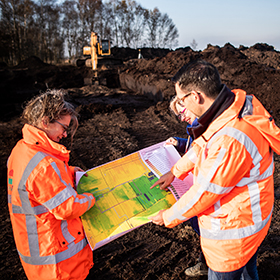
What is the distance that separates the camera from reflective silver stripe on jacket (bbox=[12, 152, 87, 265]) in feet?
4.33

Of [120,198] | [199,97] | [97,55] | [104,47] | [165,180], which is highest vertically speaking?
[104,47]

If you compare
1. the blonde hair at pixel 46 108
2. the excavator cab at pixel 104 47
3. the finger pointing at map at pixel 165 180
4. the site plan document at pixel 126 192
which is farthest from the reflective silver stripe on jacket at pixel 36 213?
the excavator cab at pixel 104 47

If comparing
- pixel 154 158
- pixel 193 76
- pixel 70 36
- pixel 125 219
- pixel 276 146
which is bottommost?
pixel 125 219

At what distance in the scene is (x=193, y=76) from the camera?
125 cm

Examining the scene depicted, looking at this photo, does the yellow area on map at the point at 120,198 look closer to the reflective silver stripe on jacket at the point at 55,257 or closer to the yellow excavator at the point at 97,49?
the reflective silver stripe on jacket at the point at 55,257

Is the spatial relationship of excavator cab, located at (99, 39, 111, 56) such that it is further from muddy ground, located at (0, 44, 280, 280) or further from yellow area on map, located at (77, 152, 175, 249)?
yellow area on map, located at (77, 152, 175, 249)

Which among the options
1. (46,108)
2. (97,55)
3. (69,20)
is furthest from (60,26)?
(46,108)

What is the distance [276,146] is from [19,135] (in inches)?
265

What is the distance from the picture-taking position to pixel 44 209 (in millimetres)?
1375

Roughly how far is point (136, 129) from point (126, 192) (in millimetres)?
5511

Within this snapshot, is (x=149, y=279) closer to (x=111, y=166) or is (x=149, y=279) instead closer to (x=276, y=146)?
(x=111, y=166)

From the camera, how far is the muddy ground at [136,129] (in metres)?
2.52

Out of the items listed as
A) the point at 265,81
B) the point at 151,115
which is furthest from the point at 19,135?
the point at 265,81

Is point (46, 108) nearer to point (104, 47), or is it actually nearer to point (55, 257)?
point (55, 257)
